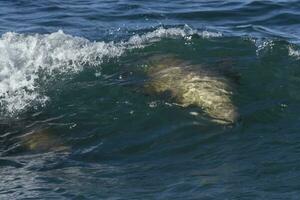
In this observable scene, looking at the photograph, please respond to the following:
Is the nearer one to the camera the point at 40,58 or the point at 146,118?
the point at 146,118

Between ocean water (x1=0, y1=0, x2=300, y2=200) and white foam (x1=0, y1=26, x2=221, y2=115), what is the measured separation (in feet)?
0.06

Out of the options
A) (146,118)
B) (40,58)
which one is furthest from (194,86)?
(40,58)

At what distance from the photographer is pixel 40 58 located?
9.89 meters

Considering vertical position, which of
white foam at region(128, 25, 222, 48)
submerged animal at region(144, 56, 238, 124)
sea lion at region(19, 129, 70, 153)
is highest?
white foam at region(128, 25, 222, 48)

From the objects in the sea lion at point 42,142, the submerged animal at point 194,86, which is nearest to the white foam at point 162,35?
the submerged animal at point 194,86

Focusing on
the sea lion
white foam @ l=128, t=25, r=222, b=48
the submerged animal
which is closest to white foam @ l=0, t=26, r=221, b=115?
white foam @ l=128, t=25, r=222, b=48

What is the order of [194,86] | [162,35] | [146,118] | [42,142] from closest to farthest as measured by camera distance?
[42,142] → [146,118] → [194,86] → [162,35]

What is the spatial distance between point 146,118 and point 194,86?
0.86m

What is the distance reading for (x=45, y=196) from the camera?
580 cm

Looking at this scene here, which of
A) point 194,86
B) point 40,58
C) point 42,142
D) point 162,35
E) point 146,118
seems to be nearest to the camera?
point 42,142

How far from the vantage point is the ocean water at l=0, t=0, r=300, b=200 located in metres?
6.01

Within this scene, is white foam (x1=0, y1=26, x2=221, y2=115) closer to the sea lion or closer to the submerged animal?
the sea lion

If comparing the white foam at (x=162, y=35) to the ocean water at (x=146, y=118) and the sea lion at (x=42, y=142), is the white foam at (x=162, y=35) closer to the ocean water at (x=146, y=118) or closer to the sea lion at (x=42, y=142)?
the ocean water at (x=146, y=118)

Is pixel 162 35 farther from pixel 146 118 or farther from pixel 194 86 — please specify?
pixel 146 118
